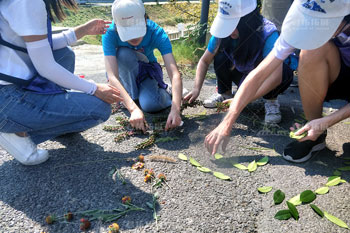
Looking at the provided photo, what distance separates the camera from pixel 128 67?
8.05 feet

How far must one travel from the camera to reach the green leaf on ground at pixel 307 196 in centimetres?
136

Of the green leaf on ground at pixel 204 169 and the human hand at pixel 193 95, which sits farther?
the human hand at pixel 193 95

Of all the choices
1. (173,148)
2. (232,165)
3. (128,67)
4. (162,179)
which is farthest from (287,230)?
(128,67)

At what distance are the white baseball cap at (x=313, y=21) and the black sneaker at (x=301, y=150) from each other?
64 centimetres

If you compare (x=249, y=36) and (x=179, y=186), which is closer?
(x=179, y=186)

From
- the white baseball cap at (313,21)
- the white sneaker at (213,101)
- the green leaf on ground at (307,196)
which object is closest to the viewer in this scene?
the white baseball cap at (313,21)

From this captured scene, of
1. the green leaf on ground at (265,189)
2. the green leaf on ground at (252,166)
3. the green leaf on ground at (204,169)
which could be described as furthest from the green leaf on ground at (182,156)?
the green leaf on ground at (265,189)

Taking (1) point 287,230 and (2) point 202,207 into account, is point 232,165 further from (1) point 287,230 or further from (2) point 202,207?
(1) point 287,230

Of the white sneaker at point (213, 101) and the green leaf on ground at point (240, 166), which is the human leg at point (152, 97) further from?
the green leaf on ground at point (240, 166)

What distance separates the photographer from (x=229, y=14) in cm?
196

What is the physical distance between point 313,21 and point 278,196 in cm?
84

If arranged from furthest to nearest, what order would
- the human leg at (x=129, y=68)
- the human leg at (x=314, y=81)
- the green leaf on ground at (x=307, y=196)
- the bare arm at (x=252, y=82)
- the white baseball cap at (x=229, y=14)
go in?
the human leg at (x=129, y=68) < the white baseball cap at (x=229, y=14) < the human leg at (x=314, y=81) < the bare arm at (x=252, y=82) < the green leaf on ground at (x=307, y=196)

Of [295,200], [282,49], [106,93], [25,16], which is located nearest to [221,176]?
[295,200]

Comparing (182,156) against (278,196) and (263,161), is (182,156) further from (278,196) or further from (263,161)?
(278,196)
